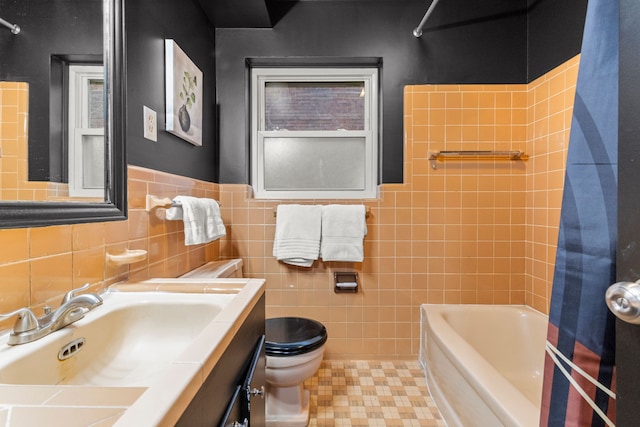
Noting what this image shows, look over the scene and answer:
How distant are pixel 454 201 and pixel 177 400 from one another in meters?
1.88

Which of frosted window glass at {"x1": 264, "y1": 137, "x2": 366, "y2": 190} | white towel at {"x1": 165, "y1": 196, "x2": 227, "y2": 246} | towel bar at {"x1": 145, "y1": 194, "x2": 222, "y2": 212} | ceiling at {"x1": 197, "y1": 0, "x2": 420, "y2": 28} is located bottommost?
white towel at {"x1": 165, "y1": 196, "x2": 227, "y2": 246}

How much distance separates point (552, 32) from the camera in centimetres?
171

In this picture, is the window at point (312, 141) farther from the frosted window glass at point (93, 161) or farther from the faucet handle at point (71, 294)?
the faucet handle at point (71, 294)

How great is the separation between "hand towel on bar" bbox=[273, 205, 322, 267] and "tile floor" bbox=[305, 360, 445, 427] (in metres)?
0.68

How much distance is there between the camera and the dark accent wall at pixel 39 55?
0.64m

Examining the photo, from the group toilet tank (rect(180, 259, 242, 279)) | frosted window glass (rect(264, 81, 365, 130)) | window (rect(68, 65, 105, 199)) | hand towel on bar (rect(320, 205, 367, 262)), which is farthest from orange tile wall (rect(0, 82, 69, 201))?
frosted window glass (rect(264, 81, 365, 130))

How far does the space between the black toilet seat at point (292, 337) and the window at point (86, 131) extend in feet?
2.89

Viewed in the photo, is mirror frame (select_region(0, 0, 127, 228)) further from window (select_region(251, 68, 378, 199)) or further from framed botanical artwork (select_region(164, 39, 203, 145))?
window (select_region(251, 68, 378, 199))

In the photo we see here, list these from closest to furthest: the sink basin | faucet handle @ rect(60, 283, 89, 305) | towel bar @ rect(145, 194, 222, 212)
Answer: the sink basin < faucet handle @ rect(60, 283, 89, 305) < towel bar @ rect(145, 194, 222, 212)

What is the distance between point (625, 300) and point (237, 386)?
81cm

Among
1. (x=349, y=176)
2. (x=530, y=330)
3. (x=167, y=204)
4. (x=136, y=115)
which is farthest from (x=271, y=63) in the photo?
(x=530, y=330)

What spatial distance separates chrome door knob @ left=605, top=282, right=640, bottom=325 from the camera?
1.38 ft

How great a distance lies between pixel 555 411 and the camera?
545 millimetres

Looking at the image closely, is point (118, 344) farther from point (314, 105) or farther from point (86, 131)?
point (314, 105)
